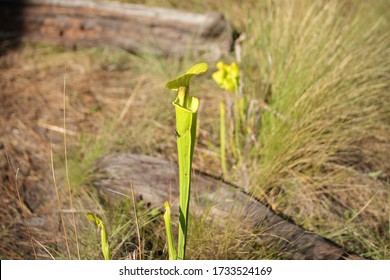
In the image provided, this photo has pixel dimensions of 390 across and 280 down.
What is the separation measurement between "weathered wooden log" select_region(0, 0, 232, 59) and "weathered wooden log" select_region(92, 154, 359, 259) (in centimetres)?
126

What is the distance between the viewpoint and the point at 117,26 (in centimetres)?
369

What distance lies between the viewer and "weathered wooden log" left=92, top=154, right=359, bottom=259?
80.0 inches

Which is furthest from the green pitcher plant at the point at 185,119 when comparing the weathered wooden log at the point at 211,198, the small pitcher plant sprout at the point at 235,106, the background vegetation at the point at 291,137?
the small pitcher plant sprout at the point at 235,106


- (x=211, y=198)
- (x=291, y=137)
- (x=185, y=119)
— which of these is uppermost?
(x=185, y=119)

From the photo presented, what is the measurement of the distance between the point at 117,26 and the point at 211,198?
191 centimetres

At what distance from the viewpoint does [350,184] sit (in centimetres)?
250

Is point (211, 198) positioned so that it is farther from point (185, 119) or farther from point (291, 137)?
point (185, 119)

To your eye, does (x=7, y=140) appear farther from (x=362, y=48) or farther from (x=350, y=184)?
(x=362, y=48)

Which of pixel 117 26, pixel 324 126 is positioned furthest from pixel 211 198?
pixel 117 26

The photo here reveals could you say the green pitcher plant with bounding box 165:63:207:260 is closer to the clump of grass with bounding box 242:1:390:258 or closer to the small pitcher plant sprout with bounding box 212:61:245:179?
the clump of grass with bounding box 242:1:390:258

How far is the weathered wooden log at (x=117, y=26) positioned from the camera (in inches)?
139

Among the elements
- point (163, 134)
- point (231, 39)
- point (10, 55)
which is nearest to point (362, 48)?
point (231, 39)

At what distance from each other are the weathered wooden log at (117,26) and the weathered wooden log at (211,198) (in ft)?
4.15
